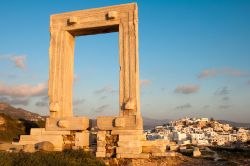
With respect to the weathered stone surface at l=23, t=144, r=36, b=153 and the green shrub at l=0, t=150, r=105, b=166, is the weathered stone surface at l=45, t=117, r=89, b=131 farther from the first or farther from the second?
the green shrub at l=0, t=150, r=105, b=166

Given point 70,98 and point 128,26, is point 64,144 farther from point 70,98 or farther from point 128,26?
point 128,26

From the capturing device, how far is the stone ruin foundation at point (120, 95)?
11430 millimetres

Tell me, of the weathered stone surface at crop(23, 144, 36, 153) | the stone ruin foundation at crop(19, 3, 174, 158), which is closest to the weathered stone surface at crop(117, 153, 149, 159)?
the stone ruin foundation at crop(19, 3, 174, 158)

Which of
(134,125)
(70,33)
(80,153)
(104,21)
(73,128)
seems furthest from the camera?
(70,33)

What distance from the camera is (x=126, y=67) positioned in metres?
12.2

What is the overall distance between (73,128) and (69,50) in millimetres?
3804

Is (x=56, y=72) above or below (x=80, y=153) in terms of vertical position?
above

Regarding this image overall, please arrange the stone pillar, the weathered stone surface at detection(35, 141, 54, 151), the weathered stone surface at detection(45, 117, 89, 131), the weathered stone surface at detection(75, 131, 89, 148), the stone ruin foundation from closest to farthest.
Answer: the stone ruin foundation < the weathered stone surface at detection(35, 141, 54, 151) < the weathered stone surface at detection(75, 131, 89, 148) < the weathered stone surface at detection(45, 117, 89, 131) < the stone pillar

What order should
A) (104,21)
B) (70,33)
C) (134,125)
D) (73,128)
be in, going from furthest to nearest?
1. (70,33)
2. (104,21)
3. (73,128)
4. (134,125)

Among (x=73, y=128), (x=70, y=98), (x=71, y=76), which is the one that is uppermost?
(x=71, y=76)

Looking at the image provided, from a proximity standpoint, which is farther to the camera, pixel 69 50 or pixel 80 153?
pixel 69 50

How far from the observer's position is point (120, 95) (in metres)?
12.1

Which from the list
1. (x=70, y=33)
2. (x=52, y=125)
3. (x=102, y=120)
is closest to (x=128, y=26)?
(x=70, y=33)

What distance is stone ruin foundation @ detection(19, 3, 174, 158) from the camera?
37.5ft
